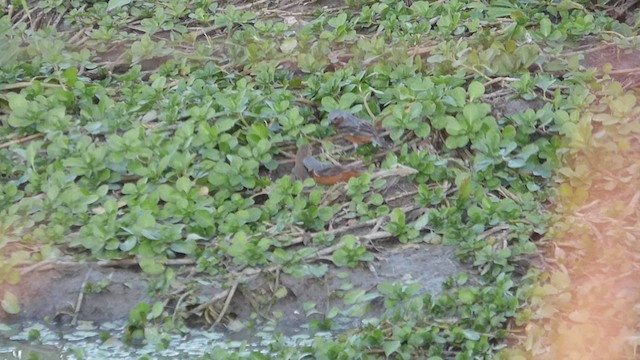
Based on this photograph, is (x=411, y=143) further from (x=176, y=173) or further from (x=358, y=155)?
(x=176, y=173)

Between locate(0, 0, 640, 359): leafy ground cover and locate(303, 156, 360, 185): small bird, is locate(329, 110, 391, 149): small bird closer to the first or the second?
locate(0, 0, 640, 359): leafy ground cover

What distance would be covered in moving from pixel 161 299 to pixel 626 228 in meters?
1.58

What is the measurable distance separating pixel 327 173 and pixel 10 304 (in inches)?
49.5

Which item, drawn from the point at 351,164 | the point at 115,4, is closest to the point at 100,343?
the point at 351,164

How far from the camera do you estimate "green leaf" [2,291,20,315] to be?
4.12 meters

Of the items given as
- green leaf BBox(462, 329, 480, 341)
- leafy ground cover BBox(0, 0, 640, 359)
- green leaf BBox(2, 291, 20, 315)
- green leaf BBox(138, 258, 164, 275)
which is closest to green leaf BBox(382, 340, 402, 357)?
leafy ground cover BBox(0, 0, 640, 359)

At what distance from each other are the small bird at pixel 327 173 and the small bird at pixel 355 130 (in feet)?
0.60

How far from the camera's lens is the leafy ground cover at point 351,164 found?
3842 mm

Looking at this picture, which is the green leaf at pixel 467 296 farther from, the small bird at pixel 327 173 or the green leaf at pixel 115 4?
the green leaf at pixel 115 4

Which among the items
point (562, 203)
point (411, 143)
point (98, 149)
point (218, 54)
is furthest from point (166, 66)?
point (562, 203)

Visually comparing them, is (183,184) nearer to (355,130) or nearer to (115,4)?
(355,130)

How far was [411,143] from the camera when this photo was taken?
15.7 feet

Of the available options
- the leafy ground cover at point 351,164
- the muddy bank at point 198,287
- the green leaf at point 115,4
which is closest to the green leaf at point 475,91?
the leafy ground cover at point 351,164

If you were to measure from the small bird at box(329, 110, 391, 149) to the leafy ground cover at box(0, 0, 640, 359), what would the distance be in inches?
1.9
